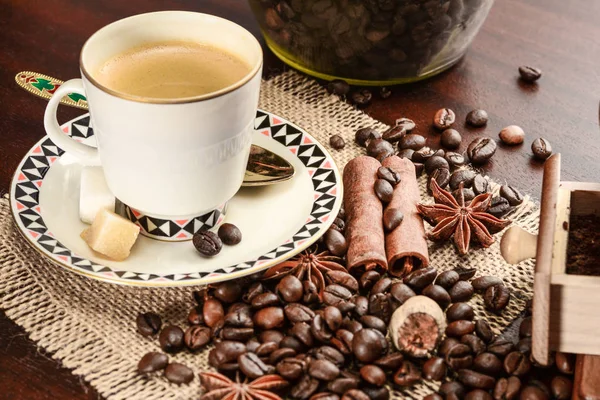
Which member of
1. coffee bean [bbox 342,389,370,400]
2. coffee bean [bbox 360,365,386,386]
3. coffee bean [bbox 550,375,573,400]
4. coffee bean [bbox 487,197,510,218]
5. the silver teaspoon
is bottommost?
coffee bean [bbox 550,375,573,400]

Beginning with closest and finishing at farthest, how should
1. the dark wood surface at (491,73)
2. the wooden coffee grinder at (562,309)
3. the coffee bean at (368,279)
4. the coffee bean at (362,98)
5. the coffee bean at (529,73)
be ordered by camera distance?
1. the wooden coffee grinder at (562,309)
2. the coffee bean at (368,279)
3. the dark wood surface at (491,73)
4. the coffee bean at (362,98)
5. the coffee bean at (529,73)

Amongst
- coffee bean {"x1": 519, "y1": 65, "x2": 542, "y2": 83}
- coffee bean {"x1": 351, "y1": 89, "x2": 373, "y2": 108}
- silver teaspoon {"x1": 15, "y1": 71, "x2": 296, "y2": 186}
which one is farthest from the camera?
coffee bean {"x1": 519, "y1": 65, "x2": 542, "y2": 83}

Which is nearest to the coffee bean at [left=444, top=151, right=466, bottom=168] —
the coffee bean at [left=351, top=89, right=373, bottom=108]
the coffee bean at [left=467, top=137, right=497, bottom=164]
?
the coffee bean at [left=467, top=137, right=497, bottom=164]

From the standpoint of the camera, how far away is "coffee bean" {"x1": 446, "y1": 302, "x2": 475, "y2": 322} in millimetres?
1145

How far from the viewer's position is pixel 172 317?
115cm

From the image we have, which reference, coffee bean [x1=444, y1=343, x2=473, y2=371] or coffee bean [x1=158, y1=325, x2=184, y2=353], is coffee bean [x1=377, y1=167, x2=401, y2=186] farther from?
coffee bean [x1=158, y1=325, x2=184, y2=353]

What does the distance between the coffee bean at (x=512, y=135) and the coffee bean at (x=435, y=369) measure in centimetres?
65

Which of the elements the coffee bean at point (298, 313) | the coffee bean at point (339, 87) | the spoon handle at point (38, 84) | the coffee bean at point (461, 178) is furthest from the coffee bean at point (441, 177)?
the spoon handle at point (38, 84)

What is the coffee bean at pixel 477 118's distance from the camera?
1.61 meters

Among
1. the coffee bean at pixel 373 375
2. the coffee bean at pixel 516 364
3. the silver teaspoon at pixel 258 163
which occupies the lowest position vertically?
the coffee bean at pixel 516 364

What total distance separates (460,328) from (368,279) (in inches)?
6.4

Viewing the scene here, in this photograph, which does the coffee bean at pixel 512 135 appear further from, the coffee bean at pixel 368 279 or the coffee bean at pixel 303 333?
the coffee bean at pixel 303 333

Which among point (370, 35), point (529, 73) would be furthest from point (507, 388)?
point (529, 73)

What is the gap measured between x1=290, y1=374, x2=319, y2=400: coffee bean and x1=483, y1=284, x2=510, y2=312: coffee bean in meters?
0.33
